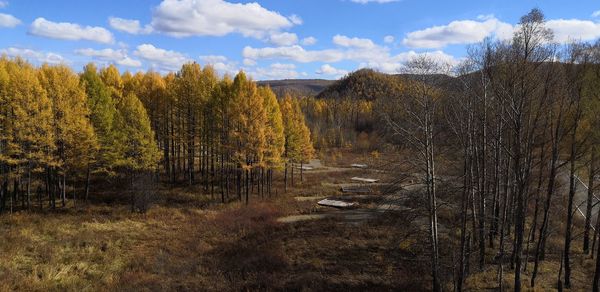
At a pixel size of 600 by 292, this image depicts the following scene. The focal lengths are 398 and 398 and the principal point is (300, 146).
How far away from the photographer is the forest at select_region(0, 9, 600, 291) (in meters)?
14.8

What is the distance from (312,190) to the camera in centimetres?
4341

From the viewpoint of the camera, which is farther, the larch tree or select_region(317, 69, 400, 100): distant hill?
select_region(317, 69, 400, 100): distant hill

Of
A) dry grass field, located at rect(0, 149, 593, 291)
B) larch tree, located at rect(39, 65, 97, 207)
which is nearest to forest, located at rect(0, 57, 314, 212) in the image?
larch tree, located at rect(39, 65, 97, 207)

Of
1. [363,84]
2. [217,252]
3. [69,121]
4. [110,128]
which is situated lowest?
[217,252]

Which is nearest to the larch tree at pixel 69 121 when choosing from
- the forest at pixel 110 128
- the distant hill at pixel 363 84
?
the forest at pixel 110 128

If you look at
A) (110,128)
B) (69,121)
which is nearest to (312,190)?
(110,128)

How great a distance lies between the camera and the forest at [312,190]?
1477 cm

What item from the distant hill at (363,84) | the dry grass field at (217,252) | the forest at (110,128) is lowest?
the dry grass field at (217,252)

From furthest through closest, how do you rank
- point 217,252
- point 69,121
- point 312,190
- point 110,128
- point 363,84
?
1. point 363,84
2. point 312,190
3. point 110,128
4. point 69,121
5. point 217,252

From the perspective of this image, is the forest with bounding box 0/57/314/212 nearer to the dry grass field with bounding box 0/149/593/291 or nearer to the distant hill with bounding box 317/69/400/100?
the dry grass field with bounding box 0/149/593/291

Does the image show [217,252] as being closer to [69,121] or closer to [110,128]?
[69,121]

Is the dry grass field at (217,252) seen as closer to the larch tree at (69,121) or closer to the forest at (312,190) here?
the forest at (312,190)

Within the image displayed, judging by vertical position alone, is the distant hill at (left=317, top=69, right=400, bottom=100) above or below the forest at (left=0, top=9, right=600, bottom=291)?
above

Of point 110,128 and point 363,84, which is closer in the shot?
point 110,128
